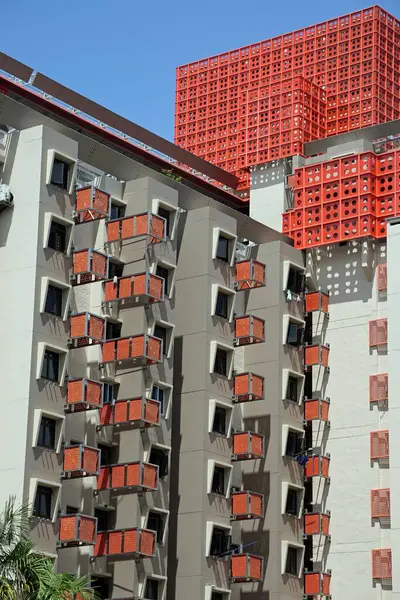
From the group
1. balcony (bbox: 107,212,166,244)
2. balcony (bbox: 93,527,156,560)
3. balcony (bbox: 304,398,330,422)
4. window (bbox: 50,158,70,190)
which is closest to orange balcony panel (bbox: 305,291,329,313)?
balcony (bbox: 304,398,330,422)

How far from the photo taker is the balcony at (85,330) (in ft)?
191

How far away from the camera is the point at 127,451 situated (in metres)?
60.6

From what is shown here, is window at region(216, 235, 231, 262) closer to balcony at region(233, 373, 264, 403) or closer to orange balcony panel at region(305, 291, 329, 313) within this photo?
balcony at region(233, 373, 264, 403)

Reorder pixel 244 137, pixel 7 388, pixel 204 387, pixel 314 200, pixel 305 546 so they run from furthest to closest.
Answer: pixel 244 137 < pixel 314 200 < pixel 305 546 < pixel 204 387 < pixel 7 388

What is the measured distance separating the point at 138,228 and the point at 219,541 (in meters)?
14.4

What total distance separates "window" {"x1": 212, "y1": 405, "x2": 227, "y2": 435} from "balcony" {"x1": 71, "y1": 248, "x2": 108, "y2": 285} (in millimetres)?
9575

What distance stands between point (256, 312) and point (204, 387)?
7.17m

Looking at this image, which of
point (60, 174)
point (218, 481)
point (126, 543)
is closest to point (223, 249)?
point (60, 174)

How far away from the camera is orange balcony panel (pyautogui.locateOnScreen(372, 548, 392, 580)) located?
65.2m

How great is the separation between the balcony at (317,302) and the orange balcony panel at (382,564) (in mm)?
12475

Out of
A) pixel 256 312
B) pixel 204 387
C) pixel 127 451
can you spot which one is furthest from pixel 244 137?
pixel 127 451

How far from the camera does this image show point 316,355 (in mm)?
70000

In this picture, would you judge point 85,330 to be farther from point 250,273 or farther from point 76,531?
point 250,273

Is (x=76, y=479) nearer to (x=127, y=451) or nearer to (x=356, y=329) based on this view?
(x=127, y=451)
